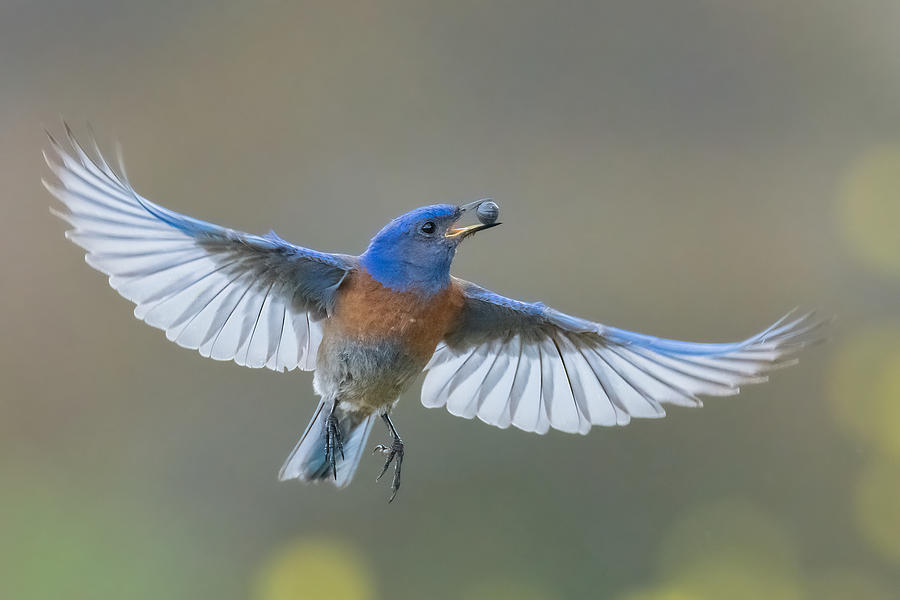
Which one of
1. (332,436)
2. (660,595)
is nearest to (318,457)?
(332,436)

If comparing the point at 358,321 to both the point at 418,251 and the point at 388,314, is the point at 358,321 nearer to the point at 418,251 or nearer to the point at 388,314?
the point at 388,314

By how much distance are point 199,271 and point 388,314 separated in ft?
1.23

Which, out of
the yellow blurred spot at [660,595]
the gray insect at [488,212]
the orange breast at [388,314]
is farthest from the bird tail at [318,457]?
the yellow blurred spot at [660,595]

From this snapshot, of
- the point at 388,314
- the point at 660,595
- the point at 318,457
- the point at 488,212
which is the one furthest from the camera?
the point at 660,595

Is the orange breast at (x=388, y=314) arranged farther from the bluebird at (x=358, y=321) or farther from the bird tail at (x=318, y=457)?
the bird tail at (x=318, y=457)

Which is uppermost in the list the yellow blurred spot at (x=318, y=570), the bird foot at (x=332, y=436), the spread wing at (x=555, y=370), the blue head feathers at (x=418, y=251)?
the blue head feathers at (x=418, y=251)

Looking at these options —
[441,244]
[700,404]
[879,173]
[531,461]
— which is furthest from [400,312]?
[879,173]

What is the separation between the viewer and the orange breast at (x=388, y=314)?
1811 millimetres

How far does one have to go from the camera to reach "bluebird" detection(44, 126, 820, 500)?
175 cm

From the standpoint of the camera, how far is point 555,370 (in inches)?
83.9

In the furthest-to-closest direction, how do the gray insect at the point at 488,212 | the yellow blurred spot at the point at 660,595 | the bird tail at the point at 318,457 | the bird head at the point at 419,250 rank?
the yellow blurred spot at the point at 660,595, the bird tail at the point at 318,457, the bird head at the point at 419,250, the gray insect at the point at 488,212

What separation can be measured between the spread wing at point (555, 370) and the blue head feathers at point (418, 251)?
0.16 metres

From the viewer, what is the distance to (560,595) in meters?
3.29

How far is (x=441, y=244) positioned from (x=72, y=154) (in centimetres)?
67
